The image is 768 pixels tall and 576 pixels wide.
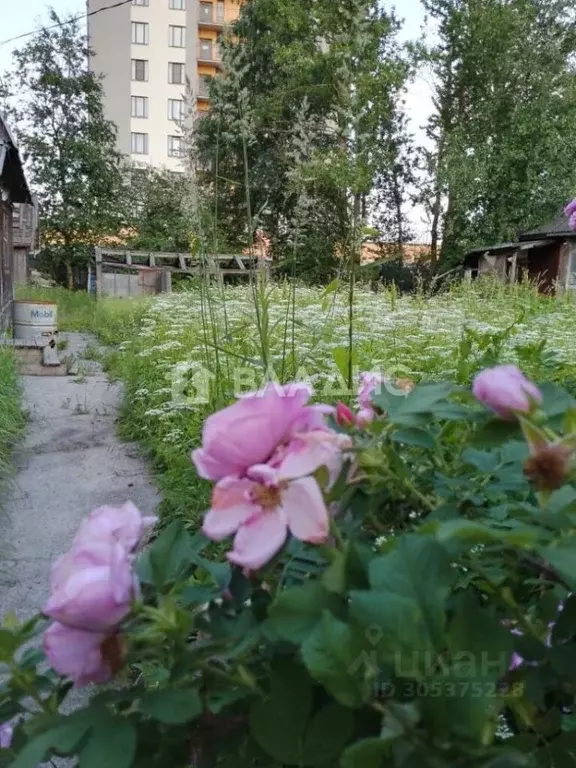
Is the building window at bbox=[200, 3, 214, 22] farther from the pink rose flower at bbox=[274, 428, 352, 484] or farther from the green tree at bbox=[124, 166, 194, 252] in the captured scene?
the pink rose flower at bbox=[274, 428, 352, 484]

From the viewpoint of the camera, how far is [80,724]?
37 centimetres

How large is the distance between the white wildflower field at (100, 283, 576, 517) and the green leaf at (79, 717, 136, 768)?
1.48ft

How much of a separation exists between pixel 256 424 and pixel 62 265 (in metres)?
19.5

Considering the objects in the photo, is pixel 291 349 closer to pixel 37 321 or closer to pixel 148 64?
pixel 37 321

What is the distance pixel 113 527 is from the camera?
42cm

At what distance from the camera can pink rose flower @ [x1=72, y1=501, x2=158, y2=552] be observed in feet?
1.31

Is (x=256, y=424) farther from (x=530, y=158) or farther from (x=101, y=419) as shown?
(x=530, y=158)

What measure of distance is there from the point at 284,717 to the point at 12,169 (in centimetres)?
961

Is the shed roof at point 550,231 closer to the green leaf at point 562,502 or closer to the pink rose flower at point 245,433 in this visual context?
the green leaf at point 562,502

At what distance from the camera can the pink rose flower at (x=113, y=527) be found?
0.40 m

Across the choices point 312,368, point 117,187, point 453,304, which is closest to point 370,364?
point 312,368

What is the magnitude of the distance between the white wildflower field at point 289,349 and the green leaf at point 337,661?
42cm

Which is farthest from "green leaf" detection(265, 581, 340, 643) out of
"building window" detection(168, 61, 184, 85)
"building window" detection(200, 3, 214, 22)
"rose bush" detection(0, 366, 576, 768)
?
"building window" detection(200, 3, 214, 22)

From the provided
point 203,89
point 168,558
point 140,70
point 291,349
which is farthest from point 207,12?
point 168,558
